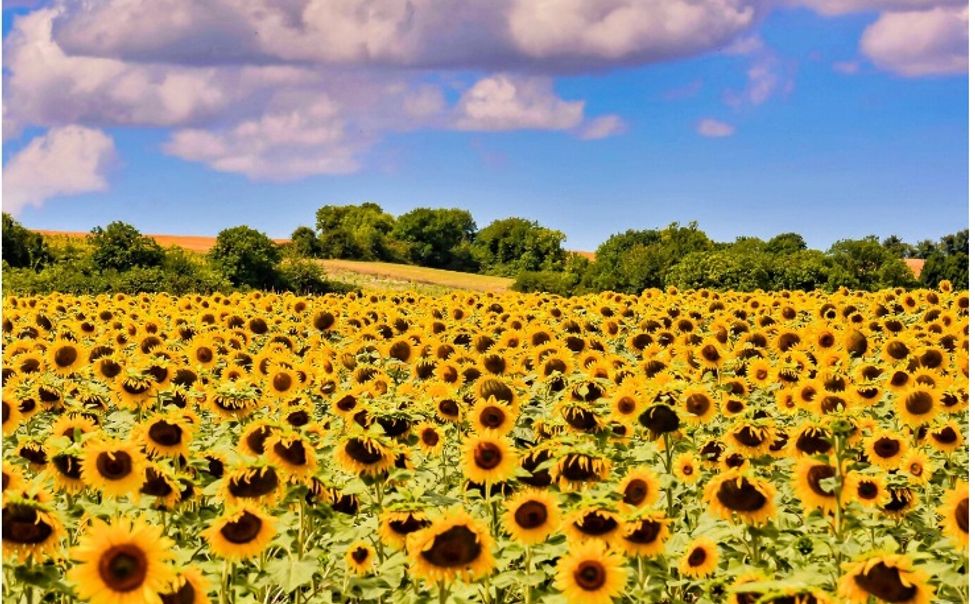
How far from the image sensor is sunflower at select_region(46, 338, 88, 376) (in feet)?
41.5

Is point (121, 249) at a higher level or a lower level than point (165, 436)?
higher

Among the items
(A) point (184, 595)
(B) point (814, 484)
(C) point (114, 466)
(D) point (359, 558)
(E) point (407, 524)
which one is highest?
(C) point (114, 466)

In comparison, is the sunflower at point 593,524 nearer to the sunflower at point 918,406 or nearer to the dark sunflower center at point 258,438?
the dark sunflower center at point 258,438

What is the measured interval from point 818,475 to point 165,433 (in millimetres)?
3794

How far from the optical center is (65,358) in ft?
41.8

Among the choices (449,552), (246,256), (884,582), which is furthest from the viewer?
(246,256)

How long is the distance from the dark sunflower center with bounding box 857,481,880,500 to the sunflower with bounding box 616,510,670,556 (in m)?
1.77

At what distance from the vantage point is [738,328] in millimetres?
16594

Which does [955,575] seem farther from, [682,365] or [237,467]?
[682,365]

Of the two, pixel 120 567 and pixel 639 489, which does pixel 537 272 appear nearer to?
pixel 639 489

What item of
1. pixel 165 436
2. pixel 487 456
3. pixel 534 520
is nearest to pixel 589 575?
pixel 534 520

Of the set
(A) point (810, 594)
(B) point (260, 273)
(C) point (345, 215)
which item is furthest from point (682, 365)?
(C) point (345, 215)

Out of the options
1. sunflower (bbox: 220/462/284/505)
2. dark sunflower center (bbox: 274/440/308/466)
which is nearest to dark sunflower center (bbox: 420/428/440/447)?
dark sunflower center (bbox: 274/440/308/466)

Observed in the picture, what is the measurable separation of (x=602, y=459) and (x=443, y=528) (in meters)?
1.58
